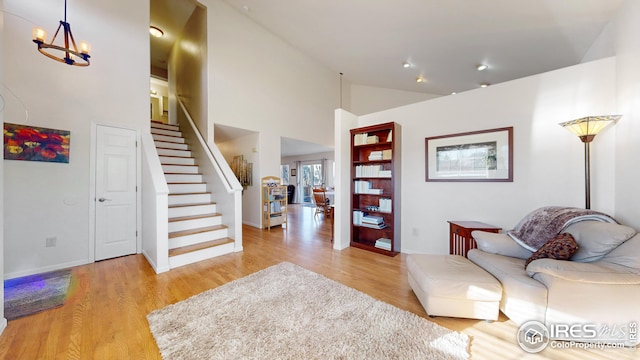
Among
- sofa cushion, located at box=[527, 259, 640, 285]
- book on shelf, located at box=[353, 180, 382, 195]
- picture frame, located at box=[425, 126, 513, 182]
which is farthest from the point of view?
book on shelf, located at box=[353, 180, 382, 195]

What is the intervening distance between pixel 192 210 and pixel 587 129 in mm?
5224

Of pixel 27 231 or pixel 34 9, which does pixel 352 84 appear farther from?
pixel 27 231

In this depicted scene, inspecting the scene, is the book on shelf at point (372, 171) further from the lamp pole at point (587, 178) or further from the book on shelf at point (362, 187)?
the lamp pole at point (587, 178)

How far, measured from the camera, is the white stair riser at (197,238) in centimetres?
325

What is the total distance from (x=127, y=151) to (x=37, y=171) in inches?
37.2

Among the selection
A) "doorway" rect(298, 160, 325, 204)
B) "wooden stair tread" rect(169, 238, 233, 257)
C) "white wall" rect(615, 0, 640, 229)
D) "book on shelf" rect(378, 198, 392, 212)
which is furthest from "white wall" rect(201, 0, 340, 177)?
"white wall" rect(615, 0, 640, 229)

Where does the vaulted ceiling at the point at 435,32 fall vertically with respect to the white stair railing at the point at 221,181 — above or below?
above

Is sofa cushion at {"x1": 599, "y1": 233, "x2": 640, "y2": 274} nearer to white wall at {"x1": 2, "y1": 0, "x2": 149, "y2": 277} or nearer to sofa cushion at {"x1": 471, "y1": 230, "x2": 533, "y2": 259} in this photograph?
sofa cushion at {"x1": 471, "y1": 230, "x2": 533, "y2": 259}

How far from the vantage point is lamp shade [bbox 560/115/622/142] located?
2.08 m

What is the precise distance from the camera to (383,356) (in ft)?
4.80

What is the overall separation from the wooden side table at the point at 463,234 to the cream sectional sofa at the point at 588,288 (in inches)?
31.1

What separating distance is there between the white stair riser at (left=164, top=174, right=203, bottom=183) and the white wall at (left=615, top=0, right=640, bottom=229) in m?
5.92

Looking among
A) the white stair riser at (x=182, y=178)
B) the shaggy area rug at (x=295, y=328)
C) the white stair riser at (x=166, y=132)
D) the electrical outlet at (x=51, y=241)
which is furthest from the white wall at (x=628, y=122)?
the white stair riser at (x=166, y=132)

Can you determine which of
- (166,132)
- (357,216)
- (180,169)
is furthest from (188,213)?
(357,216)
